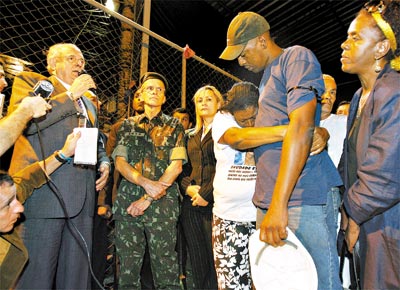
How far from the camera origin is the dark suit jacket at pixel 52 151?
6.40 feet

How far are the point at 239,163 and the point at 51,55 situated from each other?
1.47m

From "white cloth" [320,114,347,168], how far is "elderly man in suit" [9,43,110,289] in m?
1.83

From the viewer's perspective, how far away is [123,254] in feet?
8.23

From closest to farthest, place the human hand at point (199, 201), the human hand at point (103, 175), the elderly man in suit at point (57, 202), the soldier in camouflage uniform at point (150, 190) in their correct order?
the elderly man in suit at point (57, 202), the human hand at point (103, 175), the soldier in camouflage uniform at point (150, 190), the human hand at point (199, 201)

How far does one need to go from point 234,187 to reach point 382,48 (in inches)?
44.9

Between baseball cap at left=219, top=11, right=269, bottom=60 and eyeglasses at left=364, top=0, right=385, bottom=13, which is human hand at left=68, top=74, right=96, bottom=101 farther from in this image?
eyeglasses at left=364, top=0, right=385, bottom=13

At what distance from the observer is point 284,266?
1350 millimetres

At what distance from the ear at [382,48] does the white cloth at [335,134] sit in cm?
124

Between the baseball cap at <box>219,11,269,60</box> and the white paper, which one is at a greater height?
the baseball cap at <box>219,11,269,60</box>

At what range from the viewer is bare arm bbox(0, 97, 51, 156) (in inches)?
58.7

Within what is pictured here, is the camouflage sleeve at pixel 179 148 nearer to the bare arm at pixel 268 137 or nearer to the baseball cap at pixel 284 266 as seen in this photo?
the bare arm at pixel 268 137

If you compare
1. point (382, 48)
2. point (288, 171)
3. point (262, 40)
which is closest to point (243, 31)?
point (262, 40)

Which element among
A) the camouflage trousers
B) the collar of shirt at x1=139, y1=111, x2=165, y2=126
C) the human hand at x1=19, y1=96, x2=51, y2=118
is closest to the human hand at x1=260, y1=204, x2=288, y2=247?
the human hand at x1=19, y1=96, x2=51, y2=118

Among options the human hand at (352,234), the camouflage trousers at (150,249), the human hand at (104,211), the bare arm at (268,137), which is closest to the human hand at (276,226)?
the bare arm at (268,137)
